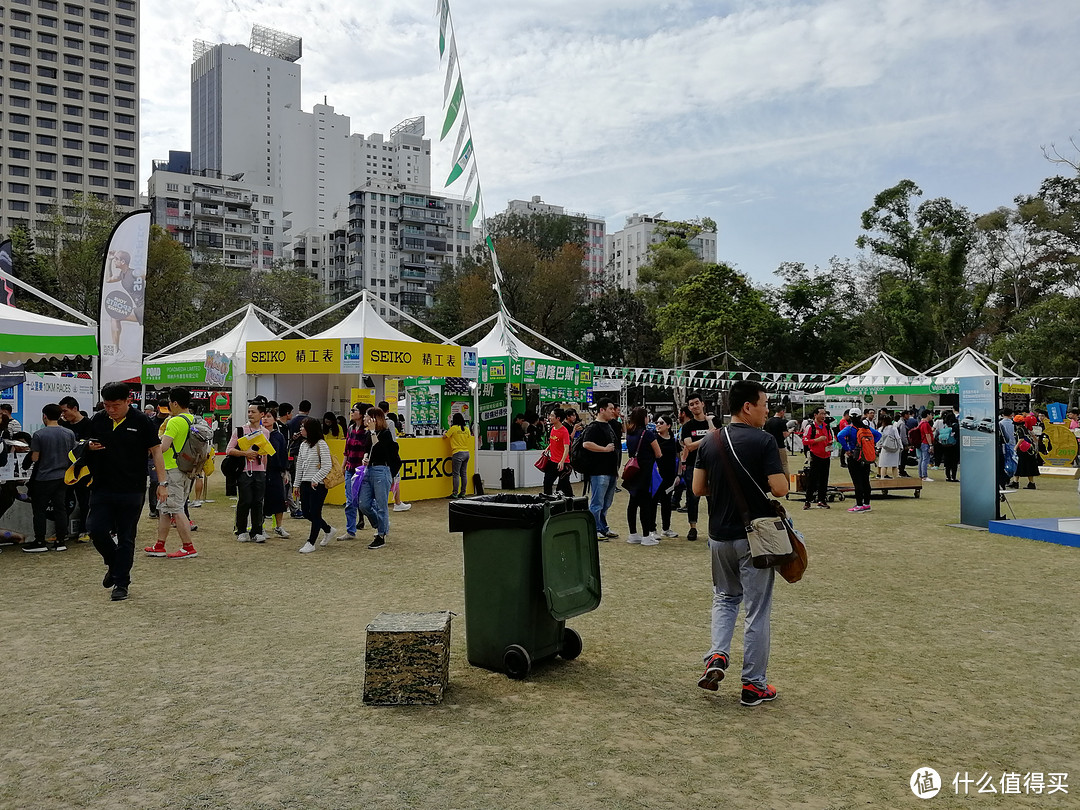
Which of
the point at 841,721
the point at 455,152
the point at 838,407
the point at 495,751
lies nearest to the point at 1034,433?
the point at 838,407

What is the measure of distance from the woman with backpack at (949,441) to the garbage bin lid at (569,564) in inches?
644

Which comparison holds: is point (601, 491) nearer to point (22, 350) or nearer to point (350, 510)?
point (350, 510)

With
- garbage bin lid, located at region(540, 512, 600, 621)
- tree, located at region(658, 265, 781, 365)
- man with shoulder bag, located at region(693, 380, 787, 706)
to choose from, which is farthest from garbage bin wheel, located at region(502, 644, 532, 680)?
tree, located at region(658, 265, 781, 365)

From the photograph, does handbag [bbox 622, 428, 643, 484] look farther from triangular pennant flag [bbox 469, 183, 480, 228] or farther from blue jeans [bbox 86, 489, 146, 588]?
triangular pennant flag [bbox 469, 183, 480, 228]

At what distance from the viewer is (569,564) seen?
204 inches

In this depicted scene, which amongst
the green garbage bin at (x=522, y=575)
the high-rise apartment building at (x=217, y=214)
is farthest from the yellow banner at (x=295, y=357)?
the high-rise apartment building at (x=217, y=214)

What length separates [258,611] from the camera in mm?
6750

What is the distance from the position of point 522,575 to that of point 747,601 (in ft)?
4.16

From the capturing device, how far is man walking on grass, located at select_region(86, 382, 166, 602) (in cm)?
686

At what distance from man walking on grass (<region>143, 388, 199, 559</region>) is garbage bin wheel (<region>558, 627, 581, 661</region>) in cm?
524

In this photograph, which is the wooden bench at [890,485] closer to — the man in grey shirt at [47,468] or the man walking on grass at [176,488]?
the man walking on grass at [176,488]

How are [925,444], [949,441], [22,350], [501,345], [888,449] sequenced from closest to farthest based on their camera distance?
[22,350] → [888,449] → [949,441] → [925,444] → [501,345]

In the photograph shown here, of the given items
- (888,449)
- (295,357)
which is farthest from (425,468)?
(888,449)

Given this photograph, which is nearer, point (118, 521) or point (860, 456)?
point (118, 521)
